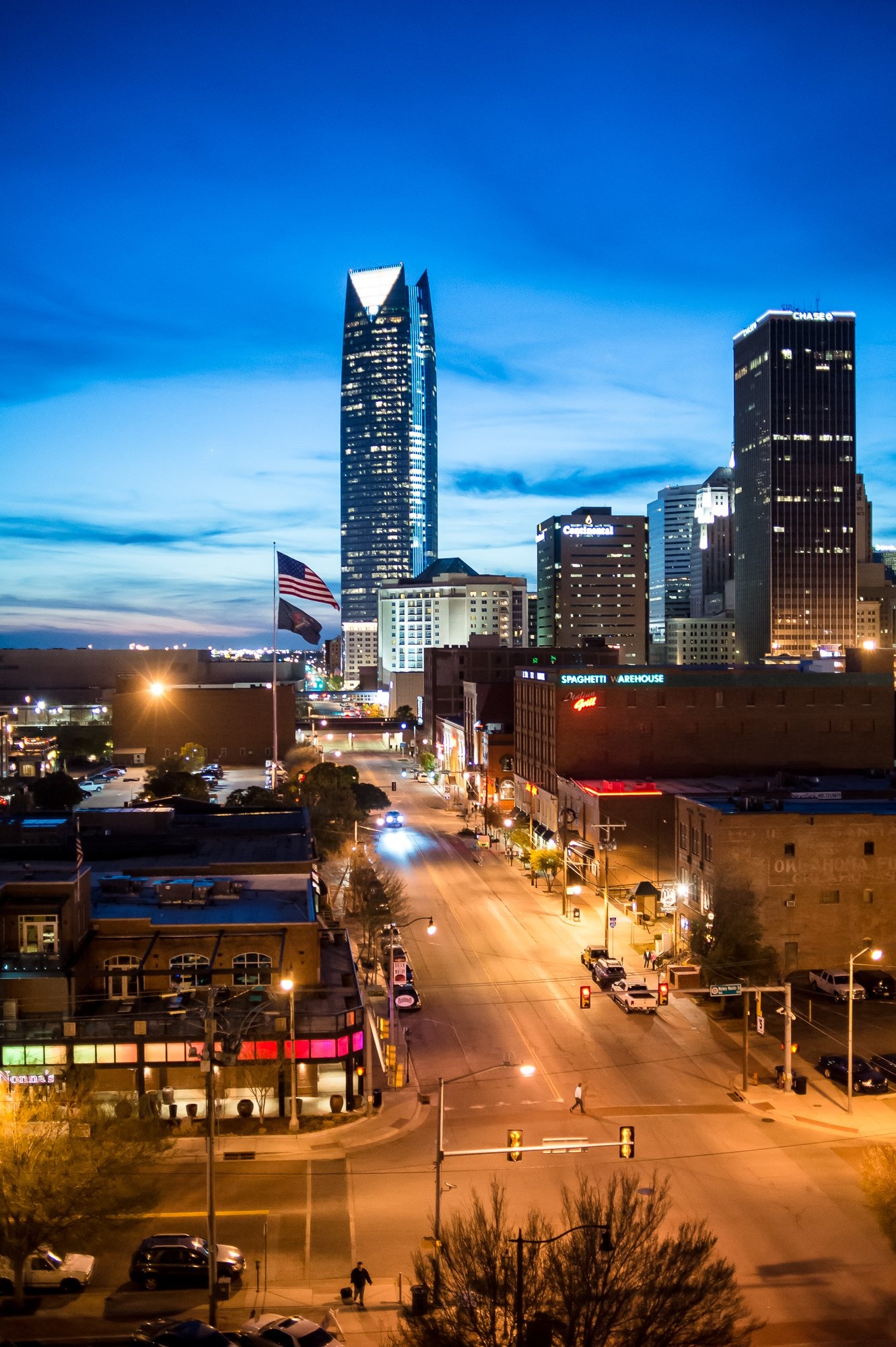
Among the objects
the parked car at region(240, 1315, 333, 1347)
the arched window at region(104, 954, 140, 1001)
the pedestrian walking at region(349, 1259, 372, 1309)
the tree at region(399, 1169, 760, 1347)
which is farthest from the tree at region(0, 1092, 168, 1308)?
the arched window at region(104, 954, 140, 1001)

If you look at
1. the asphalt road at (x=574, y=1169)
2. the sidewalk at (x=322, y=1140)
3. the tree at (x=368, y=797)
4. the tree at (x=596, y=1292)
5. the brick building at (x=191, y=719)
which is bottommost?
the sidewalk at (x=322, y=1140)

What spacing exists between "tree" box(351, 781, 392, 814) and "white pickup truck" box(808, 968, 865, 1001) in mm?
59408

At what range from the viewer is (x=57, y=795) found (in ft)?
329

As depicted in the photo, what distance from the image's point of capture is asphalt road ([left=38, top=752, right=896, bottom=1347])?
2695cm

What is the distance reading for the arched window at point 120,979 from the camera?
40031 millimetres

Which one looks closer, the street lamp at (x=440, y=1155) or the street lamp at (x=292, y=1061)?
the street lamp at (x=440, y=1155)

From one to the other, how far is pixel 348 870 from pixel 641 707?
2918 centimetres

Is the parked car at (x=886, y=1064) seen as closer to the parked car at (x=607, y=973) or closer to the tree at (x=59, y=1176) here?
the parked car at (x=607, y=973)

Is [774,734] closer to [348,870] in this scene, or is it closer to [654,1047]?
[348,870]

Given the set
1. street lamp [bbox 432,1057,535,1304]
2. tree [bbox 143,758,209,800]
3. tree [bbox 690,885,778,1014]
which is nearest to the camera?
street lamp [bbox 432,1057,535,1304]

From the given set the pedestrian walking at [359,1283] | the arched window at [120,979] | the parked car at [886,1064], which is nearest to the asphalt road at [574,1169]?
the pedestrian walking at [359,1283]

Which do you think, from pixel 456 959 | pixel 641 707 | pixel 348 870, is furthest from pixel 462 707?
pixel 456 959

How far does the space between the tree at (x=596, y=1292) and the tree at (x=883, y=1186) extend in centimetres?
639

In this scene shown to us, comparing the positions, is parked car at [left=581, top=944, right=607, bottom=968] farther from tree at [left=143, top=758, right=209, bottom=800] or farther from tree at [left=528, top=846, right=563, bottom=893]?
tree at [left=143, top=758, right=209, bottom=800]
